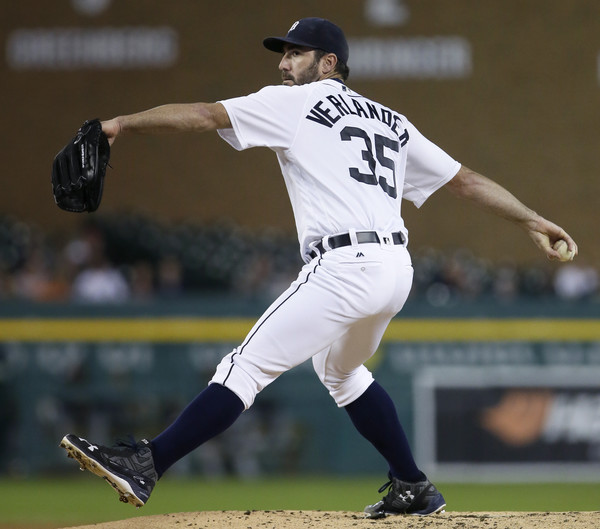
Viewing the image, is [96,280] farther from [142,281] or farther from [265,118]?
[265,118]

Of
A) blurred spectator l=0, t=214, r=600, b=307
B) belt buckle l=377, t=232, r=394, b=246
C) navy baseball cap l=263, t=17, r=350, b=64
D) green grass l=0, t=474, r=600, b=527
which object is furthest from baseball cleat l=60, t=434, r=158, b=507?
blurred spectator l=0, t=214, r=600, b=307

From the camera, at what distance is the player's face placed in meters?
3.86

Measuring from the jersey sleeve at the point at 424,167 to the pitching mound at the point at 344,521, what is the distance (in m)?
1.17

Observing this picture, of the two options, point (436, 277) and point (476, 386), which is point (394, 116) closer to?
point (476, 386)

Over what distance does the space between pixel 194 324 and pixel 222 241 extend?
3048mm

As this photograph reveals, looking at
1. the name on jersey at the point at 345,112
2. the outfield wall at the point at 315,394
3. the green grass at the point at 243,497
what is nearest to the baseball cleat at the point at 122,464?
the name on jersey at the point at 345,112

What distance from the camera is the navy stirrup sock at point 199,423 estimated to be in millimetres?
3529

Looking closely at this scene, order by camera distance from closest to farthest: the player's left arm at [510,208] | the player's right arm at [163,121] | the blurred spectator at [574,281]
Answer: the player's right arm at [163,121] < the player's left arm at [510,208] < the blurred spectator at [574,281]

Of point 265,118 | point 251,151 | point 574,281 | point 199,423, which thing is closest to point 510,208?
point 265,118

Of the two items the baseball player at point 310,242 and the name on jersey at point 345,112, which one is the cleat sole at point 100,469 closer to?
the baseball player at point 310,242

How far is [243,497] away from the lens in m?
7.33

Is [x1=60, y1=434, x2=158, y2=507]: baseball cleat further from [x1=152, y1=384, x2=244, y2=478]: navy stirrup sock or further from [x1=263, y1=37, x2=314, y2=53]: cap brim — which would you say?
[x1=263, y1=37, x2=314, y2=53]: cap brim

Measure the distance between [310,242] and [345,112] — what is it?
46 centimetres

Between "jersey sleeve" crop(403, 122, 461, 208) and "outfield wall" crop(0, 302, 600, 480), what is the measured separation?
4.30 m
